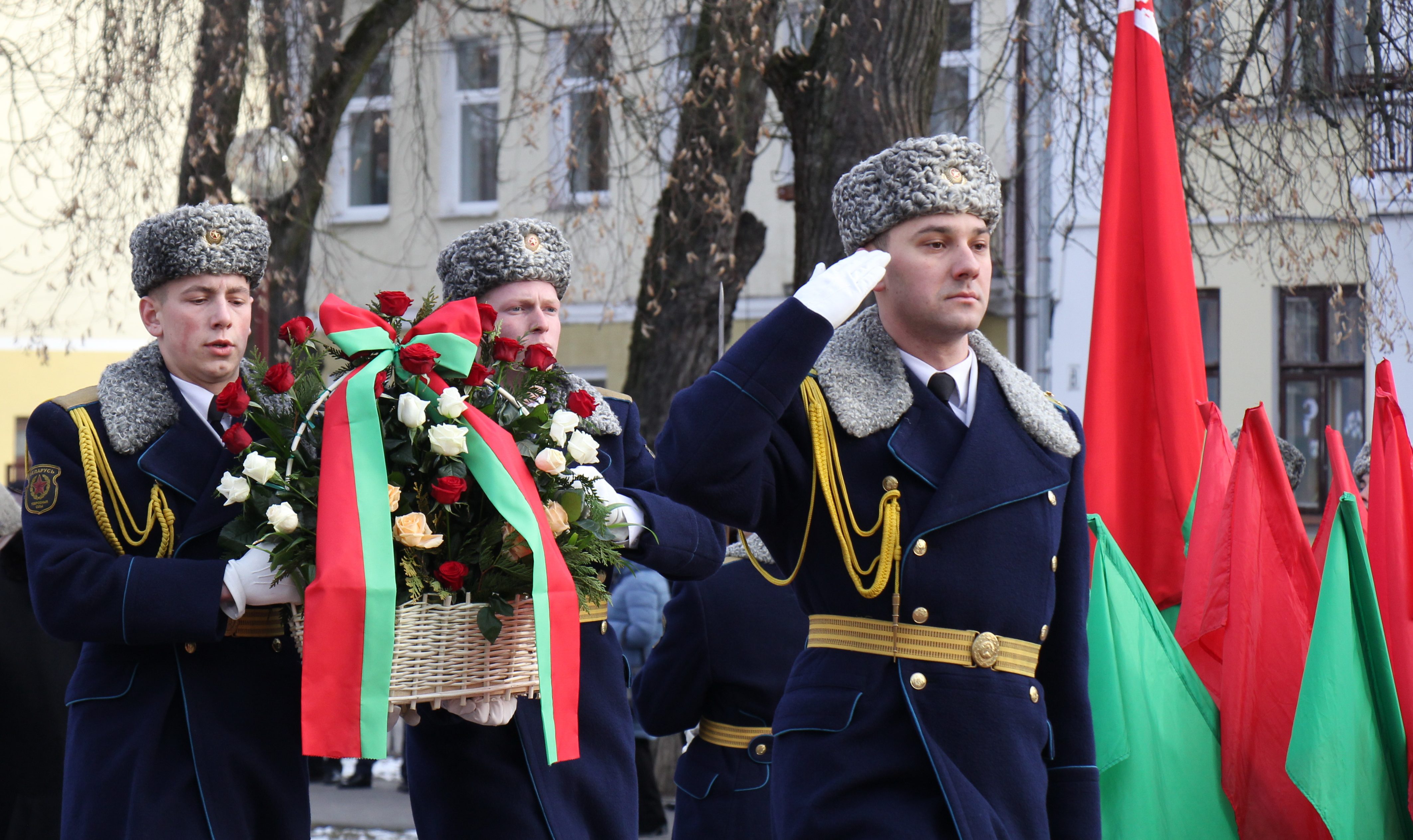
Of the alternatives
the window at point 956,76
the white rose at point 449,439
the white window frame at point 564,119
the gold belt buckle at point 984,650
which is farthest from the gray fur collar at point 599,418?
the white window frame at point 564,119

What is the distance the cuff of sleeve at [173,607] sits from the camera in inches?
130

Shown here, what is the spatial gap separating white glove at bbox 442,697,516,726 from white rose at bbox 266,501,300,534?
1.56 ft

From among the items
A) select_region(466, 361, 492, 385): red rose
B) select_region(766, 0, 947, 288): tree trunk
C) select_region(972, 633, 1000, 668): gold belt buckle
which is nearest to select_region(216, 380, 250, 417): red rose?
select_region(466, 361, 492, 385): red rose

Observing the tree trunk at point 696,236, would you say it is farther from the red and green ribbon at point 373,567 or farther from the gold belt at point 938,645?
the gold belt at point 938,645

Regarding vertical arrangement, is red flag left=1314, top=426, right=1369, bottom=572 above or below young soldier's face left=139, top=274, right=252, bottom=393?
below

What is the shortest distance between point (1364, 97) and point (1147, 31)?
340 centimetres

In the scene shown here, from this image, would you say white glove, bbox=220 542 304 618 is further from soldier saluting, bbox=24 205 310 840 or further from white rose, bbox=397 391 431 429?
white rose, bbox=397 391 431 429

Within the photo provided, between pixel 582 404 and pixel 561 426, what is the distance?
0.12 m

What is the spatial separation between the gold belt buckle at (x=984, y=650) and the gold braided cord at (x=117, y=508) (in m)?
1.73

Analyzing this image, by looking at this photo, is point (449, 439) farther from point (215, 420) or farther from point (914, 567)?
point (914, 567)

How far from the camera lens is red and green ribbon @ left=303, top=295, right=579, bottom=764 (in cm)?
307

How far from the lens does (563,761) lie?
3.54m

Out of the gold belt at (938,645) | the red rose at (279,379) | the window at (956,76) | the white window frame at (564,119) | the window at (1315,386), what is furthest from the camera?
the window at (1315,386)

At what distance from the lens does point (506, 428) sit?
133 inches
